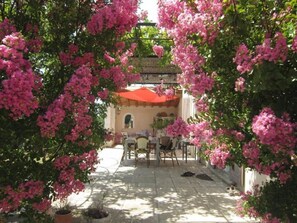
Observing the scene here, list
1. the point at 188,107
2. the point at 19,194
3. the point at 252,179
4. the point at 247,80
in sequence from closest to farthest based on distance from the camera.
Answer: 1. the point at 247,80
2. the point at 19,194
3. the point at 252,179
4. the point at 188,107

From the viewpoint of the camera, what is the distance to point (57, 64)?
327 cm

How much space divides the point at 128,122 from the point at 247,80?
1751cm

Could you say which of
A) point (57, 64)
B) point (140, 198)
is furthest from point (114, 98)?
point (57, 64)

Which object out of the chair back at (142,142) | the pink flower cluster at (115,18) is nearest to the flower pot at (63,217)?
the pink flower cluster at (115,18)

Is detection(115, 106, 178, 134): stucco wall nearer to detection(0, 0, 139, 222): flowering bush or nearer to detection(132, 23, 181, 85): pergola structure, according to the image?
detection(132, 23, 181, 85): pergola structure

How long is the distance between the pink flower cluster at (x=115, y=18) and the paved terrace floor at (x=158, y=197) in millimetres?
2419

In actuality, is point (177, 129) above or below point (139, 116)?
below

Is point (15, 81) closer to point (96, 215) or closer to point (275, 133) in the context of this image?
point (275, 133)

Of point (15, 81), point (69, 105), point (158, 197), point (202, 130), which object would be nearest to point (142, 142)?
point (158, 197)

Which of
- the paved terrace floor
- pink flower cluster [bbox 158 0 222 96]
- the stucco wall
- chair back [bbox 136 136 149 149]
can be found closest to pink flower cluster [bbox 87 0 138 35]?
pink flower cluster [bbox 158 0 222 96]

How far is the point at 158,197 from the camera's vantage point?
6.37 m

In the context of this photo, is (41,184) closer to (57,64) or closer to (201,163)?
(57,64)

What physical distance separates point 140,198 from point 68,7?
4.03m

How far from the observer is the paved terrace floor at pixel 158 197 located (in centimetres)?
516
